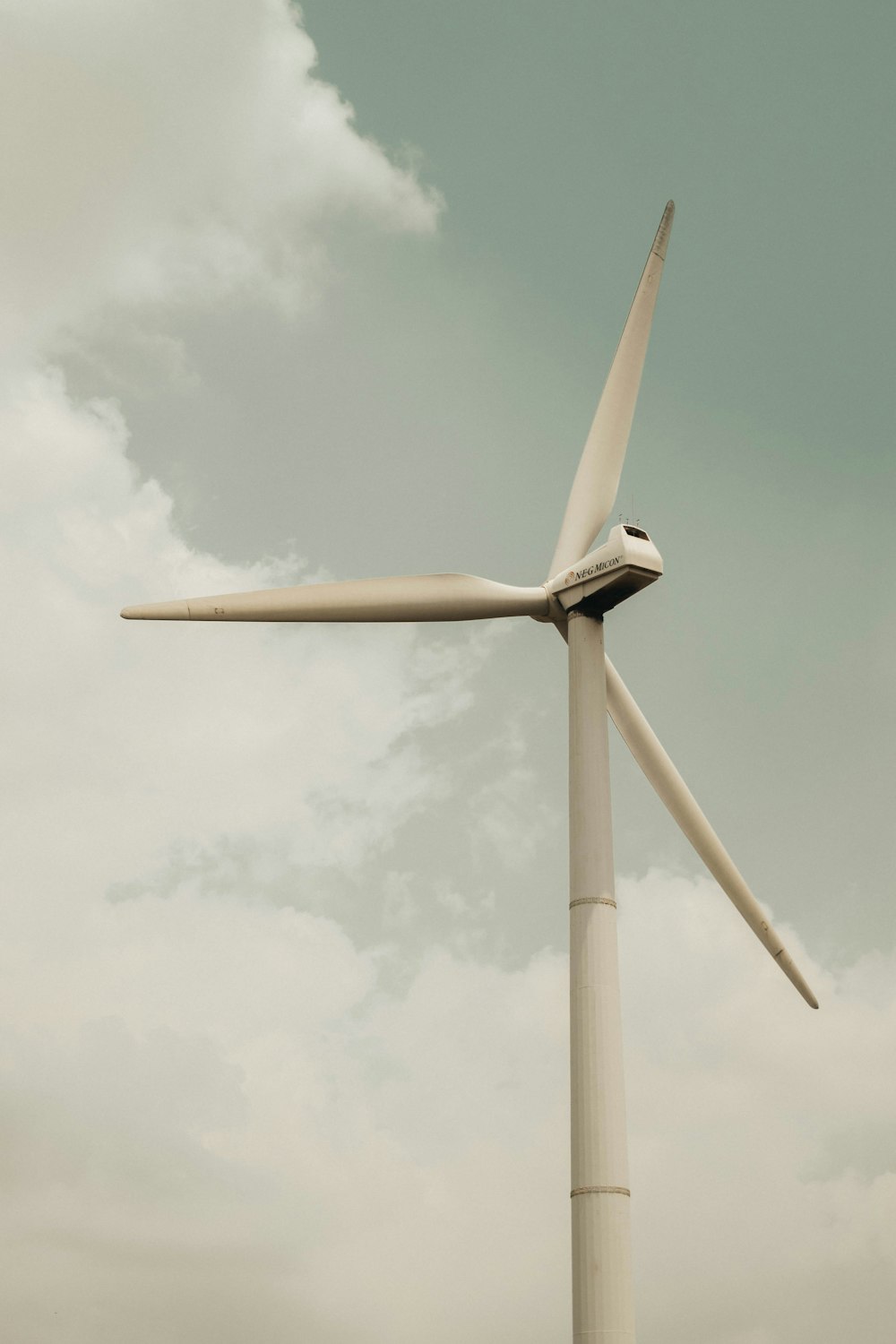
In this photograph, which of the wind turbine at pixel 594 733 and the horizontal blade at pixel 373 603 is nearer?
the wind turbine at pixel 594 733

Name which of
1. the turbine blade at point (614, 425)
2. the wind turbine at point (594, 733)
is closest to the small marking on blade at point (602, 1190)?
the wind turbine at point (594, 733)

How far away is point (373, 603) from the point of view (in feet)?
111

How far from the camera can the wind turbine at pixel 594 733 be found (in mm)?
27875

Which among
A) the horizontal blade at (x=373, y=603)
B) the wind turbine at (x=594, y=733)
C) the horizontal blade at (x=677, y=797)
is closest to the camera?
the wind turbine at (x=594, y=733)

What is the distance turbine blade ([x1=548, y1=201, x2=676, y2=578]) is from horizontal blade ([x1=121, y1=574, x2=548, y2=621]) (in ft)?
8.84

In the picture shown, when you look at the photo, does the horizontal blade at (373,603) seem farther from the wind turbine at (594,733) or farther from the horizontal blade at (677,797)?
the horizontal blade at (677,797)

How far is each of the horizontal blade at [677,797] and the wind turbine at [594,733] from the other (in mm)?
36

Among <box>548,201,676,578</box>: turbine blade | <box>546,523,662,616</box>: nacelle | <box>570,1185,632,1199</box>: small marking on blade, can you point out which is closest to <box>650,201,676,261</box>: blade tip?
<box>548,201,676,578</box>: turbine blade

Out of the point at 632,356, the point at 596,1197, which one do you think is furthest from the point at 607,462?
the point at 596,1197

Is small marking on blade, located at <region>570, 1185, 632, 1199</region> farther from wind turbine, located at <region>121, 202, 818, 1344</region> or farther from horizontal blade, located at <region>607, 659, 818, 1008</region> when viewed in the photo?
horizontal blade, located at <region>607, 659, 818, 1008</region>

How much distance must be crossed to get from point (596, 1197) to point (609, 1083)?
239cm

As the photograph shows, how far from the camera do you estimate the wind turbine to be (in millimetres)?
27875

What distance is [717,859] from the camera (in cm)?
3644

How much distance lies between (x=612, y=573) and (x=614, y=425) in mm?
6567
